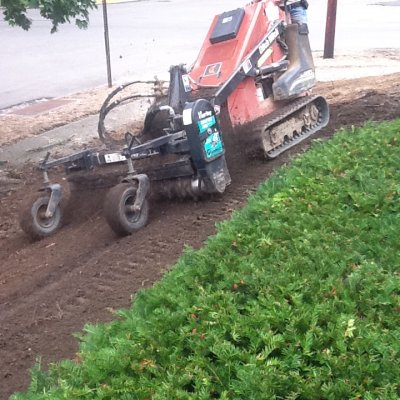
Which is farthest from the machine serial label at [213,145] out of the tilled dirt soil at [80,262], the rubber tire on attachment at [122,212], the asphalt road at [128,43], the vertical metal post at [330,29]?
the vertical metal post at [330,29]

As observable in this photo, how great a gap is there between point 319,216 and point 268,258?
743mm

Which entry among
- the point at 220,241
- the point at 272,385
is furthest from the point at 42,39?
the point at 272,385

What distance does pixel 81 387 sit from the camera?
366 cm

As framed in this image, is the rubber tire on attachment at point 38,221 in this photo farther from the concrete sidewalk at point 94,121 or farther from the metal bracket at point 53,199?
the concrete sidewalk at point 94,121

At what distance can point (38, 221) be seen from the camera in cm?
714

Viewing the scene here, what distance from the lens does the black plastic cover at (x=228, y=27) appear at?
8291 mm

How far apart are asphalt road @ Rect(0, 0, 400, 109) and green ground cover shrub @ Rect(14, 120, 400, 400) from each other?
1044 centimetres

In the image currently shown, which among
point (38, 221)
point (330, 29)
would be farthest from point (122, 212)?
point (330, 29)

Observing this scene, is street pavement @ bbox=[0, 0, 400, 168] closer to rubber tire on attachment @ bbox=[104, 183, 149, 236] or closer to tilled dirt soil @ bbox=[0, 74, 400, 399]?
tilled dirt soil @ bbox=[0, 74, 400, 399]

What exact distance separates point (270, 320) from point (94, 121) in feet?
29.0

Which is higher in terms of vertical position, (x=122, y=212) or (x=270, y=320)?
(x=270, y=320)

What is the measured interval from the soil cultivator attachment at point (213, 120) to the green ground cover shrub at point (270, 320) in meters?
1.54

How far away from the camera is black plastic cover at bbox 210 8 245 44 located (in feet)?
27.2

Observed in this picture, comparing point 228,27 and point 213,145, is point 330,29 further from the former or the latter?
point 213,145
